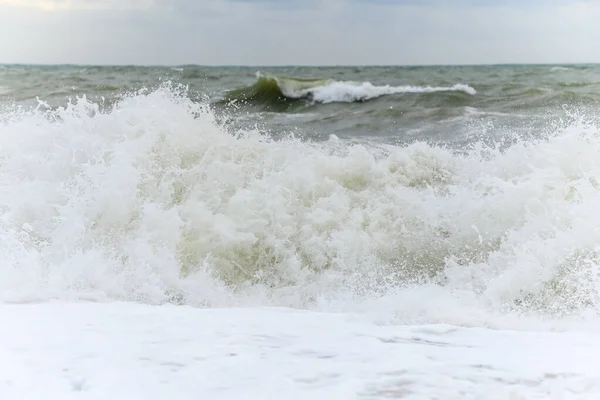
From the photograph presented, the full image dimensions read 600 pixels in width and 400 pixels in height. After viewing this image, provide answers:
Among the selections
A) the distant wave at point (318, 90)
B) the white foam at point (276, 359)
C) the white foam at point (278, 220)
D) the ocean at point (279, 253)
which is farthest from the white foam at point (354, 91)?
the white foam at point (276, 359)

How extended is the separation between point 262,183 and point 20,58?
5.60 ft

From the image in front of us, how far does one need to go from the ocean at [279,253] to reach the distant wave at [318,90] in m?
0.94

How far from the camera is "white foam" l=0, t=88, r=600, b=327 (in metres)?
2.12

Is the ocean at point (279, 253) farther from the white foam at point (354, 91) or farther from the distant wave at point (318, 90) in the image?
the white foam at point (354, 91)

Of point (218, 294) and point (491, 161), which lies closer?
point (218, 294)

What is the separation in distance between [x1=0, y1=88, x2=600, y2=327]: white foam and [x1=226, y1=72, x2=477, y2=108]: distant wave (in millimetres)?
1943

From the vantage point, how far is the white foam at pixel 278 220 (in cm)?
212

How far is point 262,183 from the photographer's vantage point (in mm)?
2898

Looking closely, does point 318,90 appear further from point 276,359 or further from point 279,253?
point 276,359

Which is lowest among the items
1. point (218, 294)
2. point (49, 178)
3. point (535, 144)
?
point (218, 294)

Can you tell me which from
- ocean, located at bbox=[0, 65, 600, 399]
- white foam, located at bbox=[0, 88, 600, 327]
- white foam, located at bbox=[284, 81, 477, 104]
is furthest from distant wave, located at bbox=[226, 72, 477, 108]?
white foam, located at bbox=[0, 88, 600, 327]

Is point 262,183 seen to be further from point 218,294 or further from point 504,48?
point 504,48

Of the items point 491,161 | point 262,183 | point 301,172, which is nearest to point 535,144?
point 491,161

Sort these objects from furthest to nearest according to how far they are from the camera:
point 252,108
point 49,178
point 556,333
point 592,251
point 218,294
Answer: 1. point 252,108
2. point 49,178
3. point 218,294
4. point 592,251
5. point 556,333
